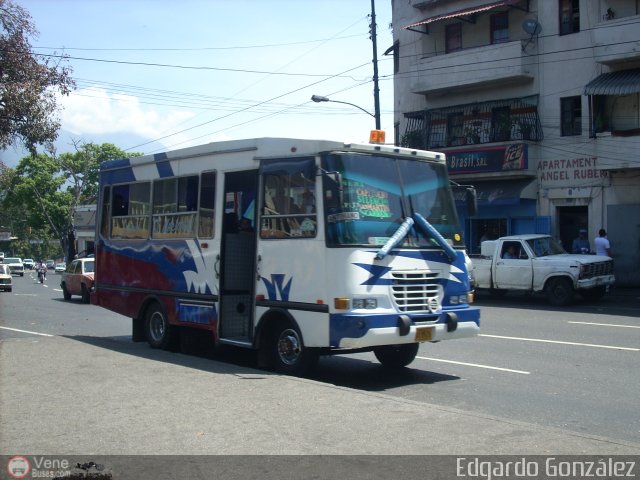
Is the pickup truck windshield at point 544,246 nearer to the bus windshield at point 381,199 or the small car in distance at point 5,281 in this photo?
the bus windshield at point 381,199

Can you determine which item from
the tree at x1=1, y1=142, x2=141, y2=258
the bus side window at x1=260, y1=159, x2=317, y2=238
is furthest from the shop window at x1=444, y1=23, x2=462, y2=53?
the tree at x1=1, y1=142, x2=141, y2=258

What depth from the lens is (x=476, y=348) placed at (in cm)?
1271

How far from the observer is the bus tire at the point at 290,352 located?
937cm

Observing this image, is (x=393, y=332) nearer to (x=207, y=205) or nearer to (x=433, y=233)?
(x=433, y=233)

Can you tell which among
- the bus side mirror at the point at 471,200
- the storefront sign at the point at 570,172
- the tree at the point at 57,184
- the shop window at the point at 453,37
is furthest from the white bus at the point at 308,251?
the tree at the point at 57,184

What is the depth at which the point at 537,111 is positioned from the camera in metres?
28.2

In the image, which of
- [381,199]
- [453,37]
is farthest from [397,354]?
[453,37]

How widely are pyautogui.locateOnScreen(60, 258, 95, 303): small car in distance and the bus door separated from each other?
1666 cm

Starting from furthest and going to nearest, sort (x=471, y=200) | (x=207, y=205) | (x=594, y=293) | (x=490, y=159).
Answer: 1. (x=490, y=159)
2. (x=594, y=293)
3. (x=207, y=205)
4. (x=471, y=200)

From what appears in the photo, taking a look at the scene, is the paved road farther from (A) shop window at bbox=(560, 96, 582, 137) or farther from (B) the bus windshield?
(A) shop window at bbox=(560, 96, 582, 137)

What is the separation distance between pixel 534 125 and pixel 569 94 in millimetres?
1687

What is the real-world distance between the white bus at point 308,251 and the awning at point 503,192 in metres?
18.7

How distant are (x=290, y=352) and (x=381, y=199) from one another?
7.72 feet

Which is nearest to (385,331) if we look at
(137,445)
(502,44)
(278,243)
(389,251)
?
(389,251)
